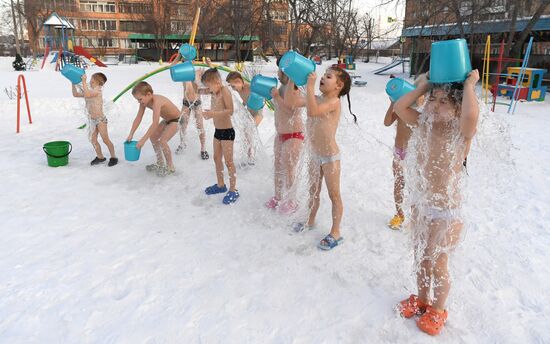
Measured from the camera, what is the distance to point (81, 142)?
6.70 meters

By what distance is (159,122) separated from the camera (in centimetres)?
500

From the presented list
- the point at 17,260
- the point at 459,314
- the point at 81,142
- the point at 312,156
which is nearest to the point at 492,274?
the point at 459,314

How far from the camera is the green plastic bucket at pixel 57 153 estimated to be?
5340 millimetres

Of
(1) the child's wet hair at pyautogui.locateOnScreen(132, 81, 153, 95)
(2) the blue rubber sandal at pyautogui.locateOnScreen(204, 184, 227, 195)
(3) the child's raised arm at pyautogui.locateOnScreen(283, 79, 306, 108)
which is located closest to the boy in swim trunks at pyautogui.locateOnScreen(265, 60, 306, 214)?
(3) the child's raised arm at pyautogui.locateOnScreen(283, 79, 306, 108)

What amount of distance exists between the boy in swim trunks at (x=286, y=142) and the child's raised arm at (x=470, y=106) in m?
1.55

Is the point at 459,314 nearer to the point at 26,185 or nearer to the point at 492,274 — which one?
the point at 492,274

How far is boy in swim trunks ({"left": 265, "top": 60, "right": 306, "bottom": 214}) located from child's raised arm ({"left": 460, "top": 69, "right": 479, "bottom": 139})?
61.1 inches

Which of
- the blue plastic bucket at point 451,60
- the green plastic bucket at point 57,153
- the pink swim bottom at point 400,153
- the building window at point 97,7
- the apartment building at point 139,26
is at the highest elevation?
the building window at point 97,7

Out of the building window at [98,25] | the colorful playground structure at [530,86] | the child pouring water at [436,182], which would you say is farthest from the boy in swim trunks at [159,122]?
the building window at [98,25]

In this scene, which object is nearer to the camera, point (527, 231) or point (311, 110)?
point (311, 110)

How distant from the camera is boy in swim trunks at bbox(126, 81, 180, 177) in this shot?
15.3 ft

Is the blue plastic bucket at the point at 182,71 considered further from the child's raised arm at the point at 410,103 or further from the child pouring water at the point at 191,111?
the child's raised arm at the point at 410,103

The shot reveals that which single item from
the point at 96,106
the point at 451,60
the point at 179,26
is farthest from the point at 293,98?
the point at 179,26

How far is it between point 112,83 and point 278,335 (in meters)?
14.5
